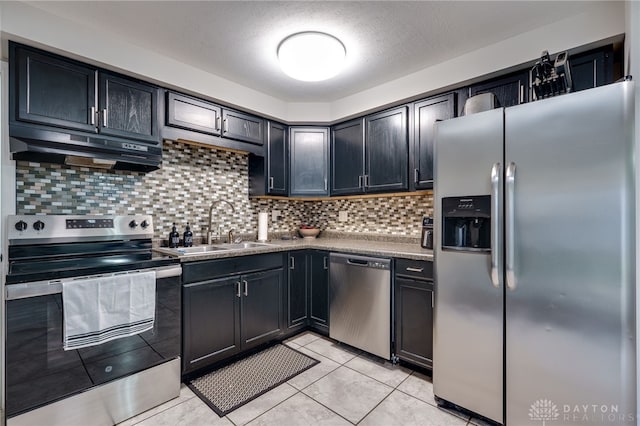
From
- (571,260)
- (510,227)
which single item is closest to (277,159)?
(510,227)

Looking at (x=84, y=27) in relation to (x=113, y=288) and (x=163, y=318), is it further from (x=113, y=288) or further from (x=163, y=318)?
(x=163, y=318)

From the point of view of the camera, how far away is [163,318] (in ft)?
6.17

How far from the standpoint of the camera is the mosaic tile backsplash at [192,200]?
1.97 metres

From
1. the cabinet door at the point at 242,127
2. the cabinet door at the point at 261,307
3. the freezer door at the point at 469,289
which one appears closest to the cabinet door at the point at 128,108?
the cabinet door at the point at 242,127

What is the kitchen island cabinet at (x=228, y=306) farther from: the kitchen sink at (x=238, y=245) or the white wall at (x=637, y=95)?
the white wall at (x=637, y=95)

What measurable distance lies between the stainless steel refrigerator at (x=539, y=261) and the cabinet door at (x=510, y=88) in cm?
64

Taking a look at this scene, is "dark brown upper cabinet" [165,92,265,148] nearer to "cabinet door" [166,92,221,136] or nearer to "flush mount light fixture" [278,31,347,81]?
"cabinet door" [166,92,221,136]

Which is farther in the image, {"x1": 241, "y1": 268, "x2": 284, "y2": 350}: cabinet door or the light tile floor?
{"x1": 241, "y1": 268, "x2": 284, "y2": 350}: cabinet door

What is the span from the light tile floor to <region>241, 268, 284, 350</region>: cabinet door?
531mm

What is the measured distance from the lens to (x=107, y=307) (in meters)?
1.63

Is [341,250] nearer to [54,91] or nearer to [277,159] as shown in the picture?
[277,159]

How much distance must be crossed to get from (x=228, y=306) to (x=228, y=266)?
1.06 feet

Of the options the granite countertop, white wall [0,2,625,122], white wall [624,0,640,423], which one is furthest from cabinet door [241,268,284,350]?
white wall [624,0,640,423]

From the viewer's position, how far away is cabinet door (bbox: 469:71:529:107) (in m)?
2.02
